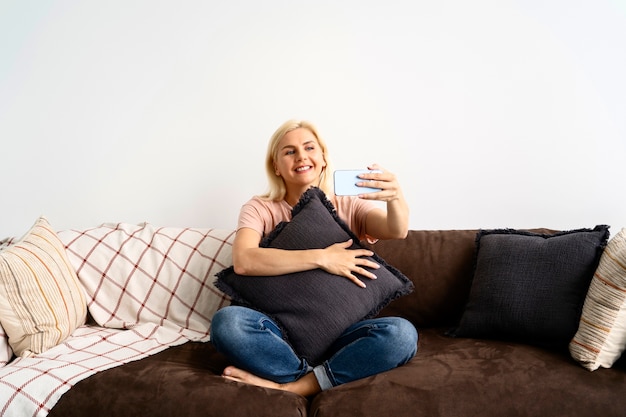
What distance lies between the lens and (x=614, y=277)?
5.41ft

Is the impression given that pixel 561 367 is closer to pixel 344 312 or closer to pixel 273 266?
pixel 344 312

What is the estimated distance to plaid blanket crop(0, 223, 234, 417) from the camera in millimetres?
2045

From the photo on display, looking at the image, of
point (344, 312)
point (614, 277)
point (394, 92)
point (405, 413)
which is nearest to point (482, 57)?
point (394, 92)

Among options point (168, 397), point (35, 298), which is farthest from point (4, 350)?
point (168, 397)

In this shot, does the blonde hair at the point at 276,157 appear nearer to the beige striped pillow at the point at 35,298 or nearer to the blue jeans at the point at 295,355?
the blue jeans at the point at 295,355

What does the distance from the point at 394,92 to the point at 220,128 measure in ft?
2.49

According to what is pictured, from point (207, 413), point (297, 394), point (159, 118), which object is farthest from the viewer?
A: point (159, 118)

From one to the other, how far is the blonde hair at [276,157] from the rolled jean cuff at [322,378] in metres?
0.70

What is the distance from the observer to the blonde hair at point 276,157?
6.96 ft

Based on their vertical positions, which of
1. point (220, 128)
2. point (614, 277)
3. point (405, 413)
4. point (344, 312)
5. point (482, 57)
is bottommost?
point (405, 413)

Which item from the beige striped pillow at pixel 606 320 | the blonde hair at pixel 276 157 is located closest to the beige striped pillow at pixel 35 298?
the blonde hair at pixel 276 157

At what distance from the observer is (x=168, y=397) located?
4.89 ft

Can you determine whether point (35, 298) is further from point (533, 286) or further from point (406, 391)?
point (533, 286)

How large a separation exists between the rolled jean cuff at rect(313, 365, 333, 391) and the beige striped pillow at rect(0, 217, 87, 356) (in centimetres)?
87
